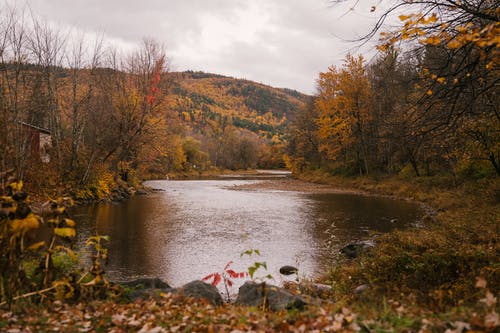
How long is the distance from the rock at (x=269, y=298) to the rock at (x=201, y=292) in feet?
1.46

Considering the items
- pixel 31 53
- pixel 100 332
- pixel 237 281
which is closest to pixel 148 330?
pixel 100 332

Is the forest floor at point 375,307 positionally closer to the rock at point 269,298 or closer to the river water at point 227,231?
the rock at point 269,298

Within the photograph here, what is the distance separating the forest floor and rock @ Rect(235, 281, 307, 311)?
31 centimetres

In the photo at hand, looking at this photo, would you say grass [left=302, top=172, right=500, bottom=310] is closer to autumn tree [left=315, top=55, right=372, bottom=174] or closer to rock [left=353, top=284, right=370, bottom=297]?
rock [left=353, top=284, right=370, bottom=297]

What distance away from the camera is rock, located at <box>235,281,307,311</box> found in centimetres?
518

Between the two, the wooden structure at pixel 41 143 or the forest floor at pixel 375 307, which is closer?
the forest floor at pixel 375 307

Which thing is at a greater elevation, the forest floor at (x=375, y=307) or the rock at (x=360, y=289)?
A: the forest floor at (x=375, y=307)

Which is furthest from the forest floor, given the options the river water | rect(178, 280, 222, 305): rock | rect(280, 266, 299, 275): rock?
the river water

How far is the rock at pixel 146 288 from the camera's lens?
5938 millimetres

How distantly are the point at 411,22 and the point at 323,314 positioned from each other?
3.90 m

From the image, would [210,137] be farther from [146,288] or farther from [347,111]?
[146,288]

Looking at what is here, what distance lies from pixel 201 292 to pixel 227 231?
24.0 ft

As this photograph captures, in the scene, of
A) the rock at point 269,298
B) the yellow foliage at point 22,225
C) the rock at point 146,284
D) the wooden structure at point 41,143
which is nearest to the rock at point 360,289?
the rock at point 269,298

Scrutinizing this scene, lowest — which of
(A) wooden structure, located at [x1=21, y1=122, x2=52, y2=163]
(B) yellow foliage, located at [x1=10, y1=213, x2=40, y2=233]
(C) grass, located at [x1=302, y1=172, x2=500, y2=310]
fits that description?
(C) grass, located at [x1=302, y1=172, x2=500, y2=310]
